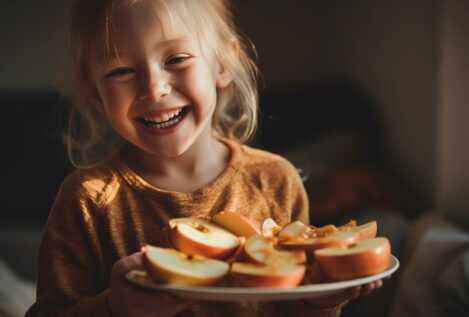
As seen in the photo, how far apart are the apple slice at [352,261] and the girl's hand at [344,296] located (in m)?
0.06

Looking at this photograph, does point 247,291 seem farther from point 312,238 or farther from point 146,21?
point 146,21

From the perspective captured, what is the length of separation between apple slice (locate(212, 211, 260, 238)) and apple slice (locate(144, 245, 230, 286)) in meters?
0.09

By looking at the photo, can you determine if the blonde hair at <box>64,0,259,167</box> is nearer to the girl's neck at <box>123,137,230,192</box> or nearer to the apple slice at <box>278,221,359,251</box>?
the girl's neck at <box>123,137,230,192</box>

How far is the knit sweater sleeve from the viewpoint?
0.92 metres

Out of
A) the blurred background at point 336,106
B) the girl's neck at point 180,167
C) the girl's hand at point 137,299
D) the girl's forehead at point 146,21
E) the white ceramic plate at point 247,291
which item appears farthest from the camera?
the blurred background at point 336,106

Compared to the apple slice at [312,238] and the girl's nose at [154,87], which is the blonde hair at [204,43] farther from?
the apple slice at [312,238]

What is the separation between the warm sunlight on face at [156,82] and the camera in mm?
900

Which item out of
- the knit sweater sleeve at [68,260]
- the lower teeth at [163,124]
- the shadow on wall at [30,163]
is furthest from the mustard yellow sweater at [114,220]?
the shadow on wall at [30,163]

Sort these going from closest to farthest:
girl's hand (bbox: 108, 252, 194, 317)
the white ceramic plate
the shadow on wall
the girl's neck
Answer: the white ceramic plate → girl's hand (bbox: 108, 252, 194, 317) → the girl's neck → the shadow on wall

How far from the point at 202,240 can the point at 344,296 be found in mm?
226

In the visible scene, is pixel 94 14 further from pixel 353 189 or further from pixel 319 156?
pixel 319 156

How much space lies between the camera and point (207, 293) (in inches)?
24.7

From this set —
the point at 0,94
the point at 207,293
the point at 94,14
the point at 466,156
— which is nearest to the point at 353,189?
the point at 466,156

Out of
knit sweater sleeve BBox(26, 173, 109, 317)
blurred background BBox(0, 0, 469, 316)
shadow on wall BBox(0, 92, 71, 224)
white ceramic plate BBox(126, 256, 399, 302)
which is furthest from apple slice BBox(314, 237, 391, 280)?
shadow on wall BBox(0, 92, 71, 224)
